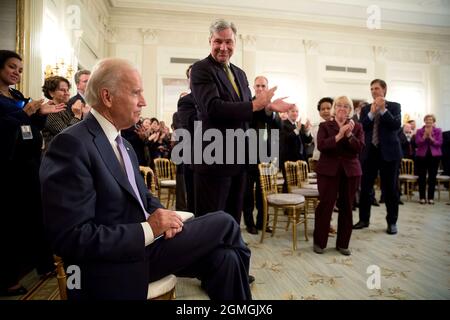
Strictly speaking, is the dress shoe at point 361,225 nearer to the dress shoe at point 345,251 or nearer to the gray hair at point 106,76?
the dress shoe at point 345,251

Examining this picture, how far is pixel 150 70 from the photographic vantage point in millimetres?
9102

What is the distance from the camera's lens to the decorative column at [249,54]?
371 inches

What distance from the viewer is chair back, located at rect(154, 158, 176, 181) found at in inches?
190

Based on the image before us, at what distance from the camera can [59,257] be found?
3.28 feet

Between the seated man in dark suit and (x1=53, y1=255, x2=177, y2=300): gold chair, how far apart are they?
40 mm

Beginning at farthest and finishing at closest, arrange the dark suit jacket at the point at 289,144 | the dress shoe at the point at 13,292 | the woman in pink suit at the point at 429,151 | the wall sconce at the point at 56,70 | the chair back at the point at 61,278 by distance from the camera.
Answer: the woman in pink suit at the point at 429,151
the dark suit jacket at the point at 289,144
the wall sconce at the point at 56,70
the dress shoe at the point at 13,292
the chair back at the point at 61,278

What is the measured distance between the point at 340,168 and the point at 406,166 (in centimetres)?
471

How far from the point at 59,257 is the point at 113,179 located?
308 mm

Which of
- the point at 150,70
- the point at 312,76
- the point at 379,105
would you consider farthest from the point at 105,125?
the point at 312,76

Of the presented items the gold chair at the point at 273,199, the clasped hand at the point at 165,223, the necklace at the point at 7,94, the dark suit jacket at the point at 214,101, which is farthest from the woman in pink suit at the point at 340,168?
the necklace at the point at 7,94

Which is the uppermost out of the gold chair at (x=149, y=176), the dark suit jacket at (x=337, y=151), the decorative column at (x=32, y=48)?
the decorative column at (x=32, y=48)

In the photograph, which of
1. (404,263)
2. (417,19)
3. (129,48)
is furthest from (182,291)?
(417,19)

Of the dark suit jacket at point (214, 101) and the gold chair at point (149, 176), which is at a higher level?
the dark suit jacket at point (214, 101)
